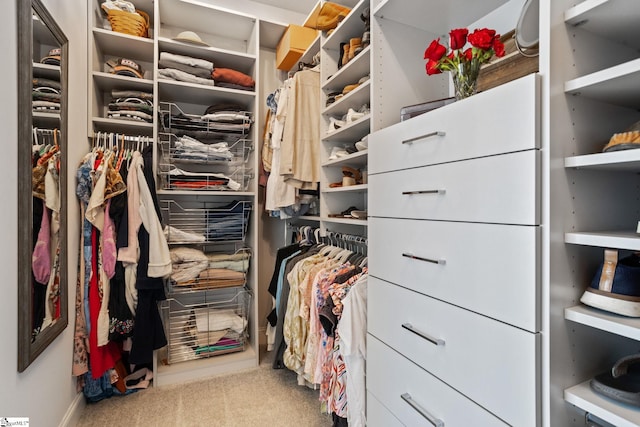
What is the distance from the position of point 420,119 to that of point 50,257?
5.20 feet

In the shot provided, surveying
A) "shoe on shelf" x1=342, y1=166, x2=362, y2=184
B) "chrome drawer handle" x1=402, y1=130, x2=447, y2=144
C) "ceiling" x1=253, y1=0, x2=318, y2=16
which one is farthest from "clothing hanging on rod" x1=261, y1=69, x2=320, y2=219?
"chrome drawer handle" x1=402, y1=130, x2=447, y2=144

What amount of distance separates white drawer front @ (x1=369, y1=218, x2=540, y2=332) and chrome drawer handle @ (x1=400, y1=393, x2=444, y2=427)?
1.23 ft

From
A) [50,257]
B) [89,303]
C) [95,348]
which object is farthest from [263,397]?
[50,257]

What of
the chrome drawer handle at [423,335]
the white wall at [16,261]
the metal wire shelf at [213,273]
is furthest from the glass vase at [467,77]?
the metal wire shelf at [213,273]

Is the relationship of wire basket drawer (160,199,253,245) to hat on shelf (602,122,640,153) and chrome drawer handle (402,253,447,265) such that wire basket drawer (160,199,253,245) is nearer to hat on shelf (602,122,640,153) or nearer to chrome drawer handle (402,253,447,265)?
chrome drawer handle (402,253,447,265)

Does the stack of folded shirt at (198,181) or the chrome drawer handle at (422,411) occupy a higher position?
the stack of folded shirt at (198,181)

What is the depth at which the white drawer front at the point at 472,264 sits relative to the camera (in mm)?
749

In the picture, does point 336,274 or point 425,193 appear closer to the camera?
point 425,193

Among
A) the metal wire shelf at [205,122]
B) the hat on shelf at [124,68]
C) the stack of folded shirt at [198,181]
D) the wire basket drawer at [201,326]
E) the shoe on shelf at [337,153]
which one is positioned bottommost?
the wire basket drawer at [201,326]

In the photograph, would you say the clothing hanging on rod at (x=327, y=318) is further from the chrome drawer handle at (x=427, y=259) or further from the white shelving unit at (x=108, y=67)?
the white shelving unit at (x=108, y=67)

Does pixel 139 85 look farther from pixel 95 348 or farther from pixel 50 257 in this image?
pixel 95 348

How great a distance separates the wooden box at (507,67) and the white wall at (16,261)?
61.8 inches

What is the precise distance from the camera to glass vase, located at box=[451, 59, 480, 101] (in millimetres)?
1022

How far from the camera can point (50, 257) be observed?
1.37 meters
